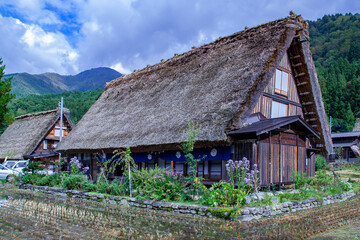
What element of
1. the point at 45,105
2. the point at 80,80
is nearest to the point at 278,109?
the point at 45,105

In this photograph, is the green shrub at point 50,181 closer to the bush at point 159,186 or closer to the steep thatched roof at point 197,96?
the steep thatched roof at point 197,96

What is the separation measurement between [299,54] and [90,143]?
11550 millimetres

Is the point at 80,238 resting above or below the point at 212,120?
below

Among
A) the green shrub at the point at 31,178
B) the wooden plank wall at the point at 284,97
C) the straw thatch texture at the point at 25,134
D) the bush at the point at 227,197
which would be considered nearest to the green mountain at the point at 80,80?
the straw thatch texture at the point at 25,134

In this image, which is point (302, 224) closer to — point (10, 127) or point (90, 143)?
point (90, 143)

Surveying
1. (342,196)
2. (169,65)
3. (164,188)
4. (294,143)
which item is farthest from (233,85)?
(169,65)

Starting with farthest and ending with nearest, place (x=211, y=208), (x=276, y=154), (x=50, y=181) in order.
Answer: (x=50, y=181)
(x=276, y=154)
(x=211, y=208)

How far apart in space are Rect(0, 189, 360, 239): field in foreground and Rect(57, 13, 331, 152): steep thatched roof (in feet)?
11.7

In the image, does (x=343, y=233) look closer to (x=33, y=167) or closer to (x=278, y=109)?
(x=278, y=109)

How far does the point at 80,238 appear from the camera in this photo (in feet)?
19.9

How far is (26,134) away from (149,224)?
24800 millimetres

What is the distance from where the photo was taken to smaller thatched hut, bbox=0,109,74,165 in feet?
87.0

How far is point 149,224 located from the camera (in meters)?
7.62

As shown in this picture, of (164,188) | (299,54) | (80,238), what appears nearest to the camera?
(80,238)
